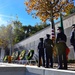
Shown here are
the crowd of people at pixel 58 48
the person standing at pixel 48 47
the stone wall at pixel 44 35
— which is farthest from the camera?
the stone wall at pixel 44 35

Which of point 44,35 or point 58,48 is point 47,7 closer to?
point 44,35

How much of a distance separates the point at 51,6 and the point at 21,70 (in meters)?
11.8

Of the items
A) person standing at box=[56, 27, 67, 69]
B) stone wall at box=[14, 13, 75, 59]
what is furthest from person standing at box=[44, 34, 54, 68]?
stone wall at box=[14, 13, 75, 59]

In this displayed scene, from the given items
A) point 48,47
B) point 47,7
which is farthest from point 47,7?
point 48,47

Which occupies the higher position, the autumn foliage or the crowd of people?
the autumn foliage

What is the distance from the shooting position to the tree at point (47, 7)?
2029 centimetres

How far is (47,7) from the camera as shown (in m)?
20.3

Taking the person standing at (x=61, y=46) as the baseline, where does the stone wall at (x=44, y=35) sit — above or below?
above

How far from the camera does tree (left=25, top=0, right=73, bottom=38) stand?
20289 mm

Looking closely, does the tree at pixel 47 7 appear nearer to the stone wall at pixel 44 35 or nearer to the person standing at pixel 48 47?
the stone wall at pixel 44 35

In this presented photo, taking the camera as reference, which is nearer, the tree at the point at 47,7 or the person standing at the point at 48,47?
the person standing at the point at 48,47

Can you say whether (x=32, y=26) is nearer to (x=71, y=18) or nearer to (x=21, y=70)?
(x=71, y=18)

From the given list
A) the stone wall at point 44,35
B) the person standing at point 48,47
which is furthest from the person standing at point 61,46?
the stone wall at point 44,35

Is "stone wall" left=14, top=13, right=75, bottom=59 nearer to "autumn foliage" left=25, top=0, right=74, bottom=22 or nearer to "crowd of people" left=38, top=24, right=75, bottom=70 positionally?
"autumn foliage" left=25, top=0, right=74, bottom=22
